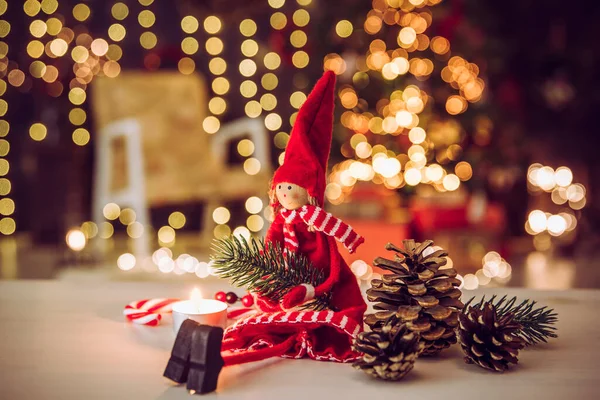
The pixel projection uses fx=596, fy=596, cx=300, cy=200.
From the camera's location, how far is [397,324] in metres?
0.59

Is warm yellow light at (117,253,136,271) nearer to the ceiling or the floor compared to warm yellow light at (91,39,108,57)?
nearer to the floor

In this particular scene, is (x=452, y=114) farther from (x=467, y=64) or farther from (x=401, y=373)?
(x=401, y=373)

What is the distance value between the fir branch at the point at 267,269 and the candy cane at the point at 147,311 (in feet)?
0.50

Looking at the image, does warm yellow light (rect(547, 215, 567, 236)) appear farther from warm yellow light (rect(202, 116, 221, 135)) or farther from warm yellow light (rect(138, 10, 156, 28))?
warm yellow light (rect(138, 10, 156, 28))

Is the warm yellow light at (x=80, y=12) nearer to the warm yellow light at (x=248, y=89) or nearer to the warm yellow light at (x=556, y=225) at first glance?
the warm yellow light at (x=248, y=89)

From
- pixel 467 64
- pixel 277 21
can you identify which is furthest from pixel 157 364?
pixel 277 21

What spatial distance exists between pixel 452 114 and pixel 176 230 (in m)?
→ 1.54

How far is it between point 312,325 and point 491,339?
193 mm

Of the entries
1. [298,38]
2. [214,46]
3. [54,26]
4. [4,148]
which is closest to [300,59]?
[298,38]

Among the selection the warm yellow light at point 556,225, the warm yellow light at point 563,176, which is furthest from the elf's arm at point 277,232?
the warm yellow light at point 563,176

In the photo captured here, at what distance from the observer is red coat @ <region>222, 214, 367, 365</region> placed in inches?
26.0

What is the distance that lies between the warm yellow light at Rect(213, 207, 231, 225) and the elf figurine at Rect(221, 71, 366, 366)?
2.13 m

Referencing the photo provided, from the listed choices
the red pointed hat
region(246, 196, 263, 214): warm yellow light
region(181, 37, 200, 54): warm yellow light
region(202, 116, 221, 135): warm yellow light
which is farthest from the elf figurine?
region(181, 37, 200, 54): warm yellow light

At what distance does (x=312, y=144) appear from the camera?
2.42 feet
